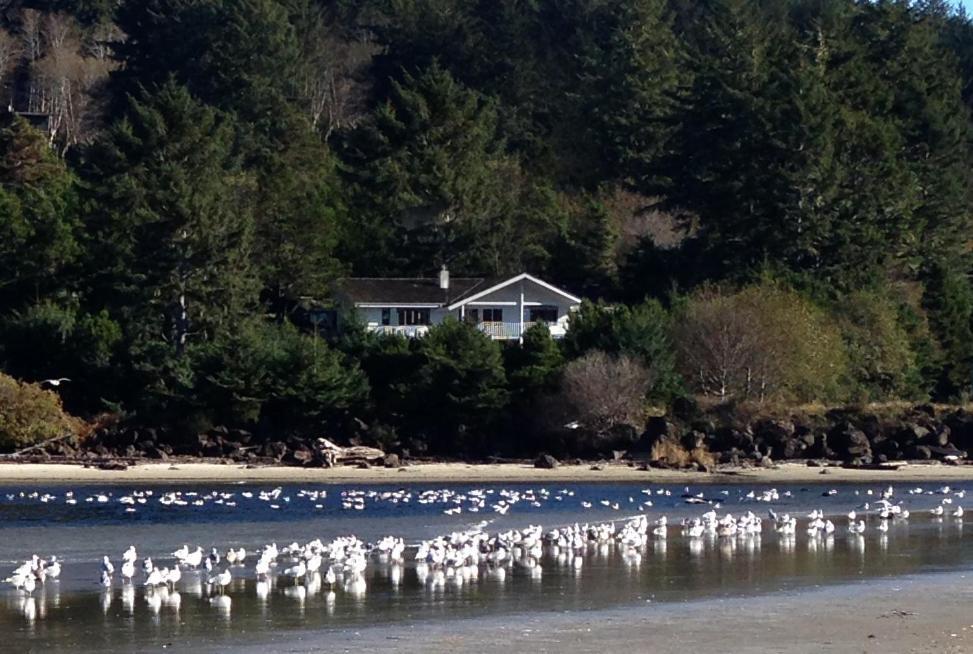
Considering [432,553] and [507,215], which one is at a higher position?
[507,215]

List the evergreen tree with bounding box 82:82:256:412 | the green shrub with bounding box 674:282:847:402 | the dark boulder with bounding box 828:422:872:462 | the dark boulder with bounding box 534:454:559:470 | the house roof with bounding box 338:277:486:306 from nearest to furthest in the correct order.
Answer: the dark boulder with bounding box 534:454:559:470 < the dark boulder with bounding box 828:422:872:462 < the green shrub with bounding box 674:282:847:402 < the evergreen tree with bounding box 82:82:256:412 < the house roof with bounding box 338:277:486:306

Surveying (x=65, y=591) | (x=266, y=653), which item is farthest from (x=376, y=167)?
(x=266, y=653)

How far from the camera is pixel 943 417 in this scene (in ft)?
206

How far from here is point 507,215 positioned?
260 feet

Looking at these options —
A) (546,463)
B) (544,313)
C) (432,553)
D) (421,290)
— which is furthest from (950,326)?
(432,553)

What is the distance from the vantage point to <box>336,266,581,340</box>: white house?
7119cm

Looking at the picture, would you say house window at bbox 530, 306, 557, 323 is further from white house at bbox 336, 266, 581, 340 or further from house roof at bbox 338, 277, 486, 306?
house roof at bbox 338, 277, 486, 306

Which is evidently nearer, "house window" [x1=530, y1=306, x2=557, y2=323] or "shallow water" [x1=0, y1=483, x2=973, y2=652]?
"shallow water" [x1=0, y1=483, x2=973, y2=652]

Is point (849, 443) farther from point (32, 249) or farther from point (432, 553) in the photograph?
point (432, 553)

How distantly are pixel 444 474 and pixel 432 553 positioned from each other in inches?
956

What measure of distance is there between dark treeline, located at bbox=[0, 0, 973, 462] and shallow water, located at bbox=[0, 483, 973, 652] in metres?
9.89

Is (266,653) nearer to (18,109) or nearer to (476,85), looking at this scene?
(476,85)

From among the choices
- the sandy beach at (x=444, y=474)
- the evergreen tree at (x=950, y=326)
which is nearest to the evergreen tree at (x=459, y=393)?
the sandy beach at (x=444, y=474)

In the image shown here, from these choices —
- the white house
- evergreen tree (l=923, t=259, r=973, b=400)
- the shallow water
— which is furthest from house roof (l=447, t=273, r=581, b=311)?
the shallow water
